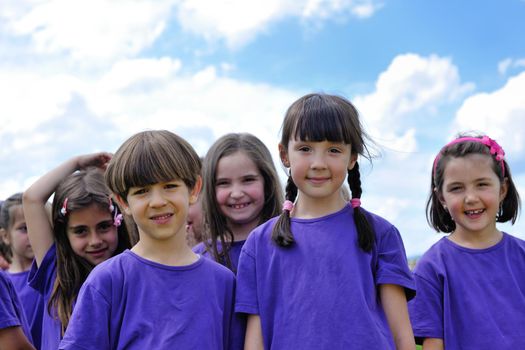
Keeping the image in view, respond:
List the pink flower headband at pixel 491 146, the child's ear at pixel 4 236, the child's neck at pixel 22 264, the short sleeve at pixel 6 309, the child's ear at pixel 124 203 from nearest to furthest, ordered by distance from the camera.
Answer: the child's ear at pixel 124 203 < the short sleeve at pixel 6 309 < the pink flower headband at pixel 491 146 < the child's neck at pixel 22 264 < the child's ear at pixel 4 236

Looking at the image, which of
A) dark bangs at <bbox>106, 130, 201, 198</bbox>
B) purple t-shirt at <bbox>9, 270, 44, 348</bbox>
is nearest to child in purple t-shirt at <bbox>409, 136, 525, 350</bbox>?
A: dark bangs at <bbox>106, 130, 201, 198</bbox>

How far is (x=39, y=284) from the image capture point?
14.6 feet

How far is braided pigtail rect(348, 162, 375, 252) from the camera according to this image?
3113 mm

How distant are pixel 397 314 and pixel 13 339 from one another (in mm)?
2419

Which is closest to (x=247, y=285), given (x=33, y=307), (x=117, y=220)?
(x=117, y=220)

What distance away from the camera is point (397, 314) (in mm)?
3086

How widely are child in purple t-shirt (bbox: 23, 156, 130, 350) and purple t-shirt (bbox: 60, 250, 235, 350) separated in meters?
1.26

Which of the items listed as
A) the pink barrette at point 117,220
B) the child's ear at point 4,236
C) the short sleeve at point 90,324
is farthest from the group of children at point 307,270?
the child's ear at point 4,236

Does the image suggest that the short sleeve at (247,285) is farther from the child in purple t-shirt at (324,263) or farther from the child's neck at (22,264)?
the child's neck at (22,264)

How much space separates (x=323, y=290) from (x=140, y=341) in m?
0.90

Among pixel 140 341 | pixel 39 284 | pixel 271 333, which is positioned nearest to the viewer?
pixel 140 341

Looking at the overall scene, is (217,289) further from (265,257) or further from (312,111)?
(312,111)

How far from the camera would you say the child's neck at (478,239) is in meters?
3.97

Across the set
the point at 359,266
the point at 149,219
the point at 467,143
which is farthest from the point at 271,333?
the point at 467,143
